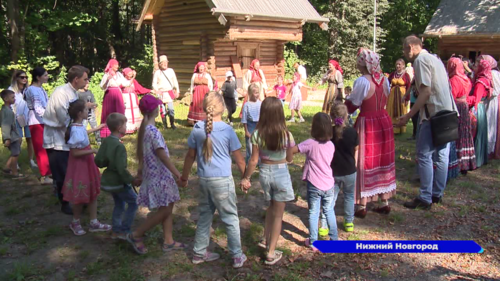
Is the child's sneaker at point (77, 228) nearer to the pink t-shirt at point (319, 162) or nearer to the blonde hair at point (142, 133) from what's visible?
the blonde hair at point (142, 133)

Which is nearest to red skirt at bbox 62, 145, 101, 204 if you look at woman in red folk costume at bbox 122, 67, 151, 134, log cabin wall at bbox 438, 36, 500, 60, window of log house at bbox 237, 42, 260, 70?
woman in red folk costume at bbox 122, 67, 151, 134

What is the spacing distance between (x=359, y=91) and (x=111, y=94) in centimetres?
557

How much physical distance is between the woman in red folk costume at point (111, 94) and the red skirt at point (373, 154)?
5.38 meters

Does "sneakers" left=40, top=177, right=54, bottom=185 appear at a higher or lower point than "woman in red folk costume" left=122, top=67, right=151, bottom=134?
lower

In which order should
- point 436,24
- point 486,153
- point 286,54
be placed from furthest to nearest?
1. point 286,54
2. point 436,24
3. point 486,153

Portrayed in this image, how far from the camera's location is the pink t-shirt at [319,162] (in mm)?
3836

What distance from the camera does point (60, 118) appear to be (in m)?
4.71

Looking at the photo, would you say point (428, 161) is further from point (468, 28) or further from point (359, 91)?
point (468, 28)

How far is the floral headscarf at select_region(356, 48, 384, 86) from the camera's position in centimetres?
446

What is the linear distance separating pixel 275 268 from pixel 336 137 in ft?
4.75

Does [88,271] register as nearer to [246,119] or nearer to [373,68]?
[246,119]

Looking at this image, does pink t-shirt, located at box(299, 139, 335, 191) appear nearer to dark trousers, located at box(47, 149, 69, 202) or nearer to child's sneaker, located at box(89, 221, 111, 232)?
child's sneaker, located at box(89, 221, 111, 232)

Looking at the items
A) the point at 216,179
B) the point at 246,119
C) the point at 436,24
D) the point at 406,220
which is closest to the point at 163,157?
the point at 216,179

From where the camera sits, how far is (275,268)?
3.67 metres
